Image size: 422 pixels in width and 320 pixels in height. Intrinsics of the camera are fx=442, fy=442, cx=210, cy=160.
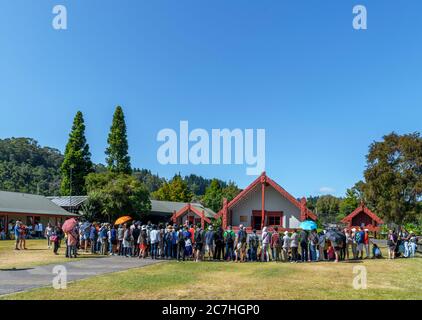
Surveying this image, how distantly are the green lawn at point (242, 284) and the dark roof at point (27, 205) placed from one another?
30.0m

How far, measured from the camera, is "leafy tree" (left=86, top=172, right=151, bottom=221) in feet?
155

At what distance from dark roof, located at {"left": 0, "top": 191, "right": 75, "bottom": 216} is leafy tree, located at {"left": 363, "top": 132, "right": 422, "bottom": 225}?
1309 inches

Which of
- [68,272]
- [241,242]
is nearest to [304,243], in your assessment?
[241,242]

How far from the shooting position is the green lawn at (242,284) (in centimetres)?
1199

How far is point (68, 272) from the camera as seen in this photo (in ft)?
54.2

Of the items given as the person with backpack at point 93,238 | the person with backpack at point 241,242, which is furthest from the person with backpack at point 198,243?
the person with backpack at point 93,238

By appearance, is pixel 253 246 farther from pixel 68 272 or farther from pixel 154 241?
pixel 68 272

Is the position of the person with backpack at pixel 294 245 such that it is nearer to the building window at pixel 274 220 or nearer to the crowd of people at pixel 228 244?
the crowd of people at pixel 228 244

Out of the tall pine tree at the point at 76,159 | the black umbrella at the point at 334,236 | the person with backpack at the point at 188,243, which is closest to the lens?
the black umbrella at the point at 334,236

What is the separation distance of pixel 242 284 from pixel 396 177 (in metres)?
32.5
